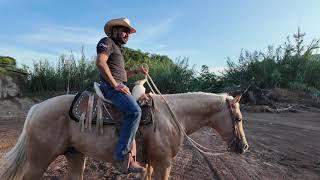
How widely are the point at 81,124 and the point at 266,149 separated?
237 inches

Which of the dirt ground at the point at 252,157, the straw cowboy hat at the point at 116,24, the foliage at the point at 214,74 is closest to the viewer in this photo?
the straw cowboy hat at the point at 116,24

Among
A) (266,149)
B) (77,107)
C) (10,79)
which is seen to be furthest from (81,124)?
(10,79)

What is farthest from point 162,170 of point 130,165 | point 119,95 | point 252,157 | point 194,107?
point 252,157

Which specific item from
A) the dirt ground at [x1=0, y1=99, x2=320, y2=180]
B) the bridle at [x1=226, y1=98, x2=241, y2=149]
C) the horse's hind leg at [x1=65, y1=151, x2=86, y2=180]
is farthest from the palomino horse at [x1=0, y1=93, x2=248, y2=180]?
the dirt ground at [x1=0, y1=99, x2=320, y2=180]

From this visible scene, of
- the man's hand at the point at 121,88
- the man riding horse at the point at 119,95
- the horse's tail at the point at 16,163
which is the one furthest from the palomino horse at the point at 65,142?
the man's hand at the point at 121,88

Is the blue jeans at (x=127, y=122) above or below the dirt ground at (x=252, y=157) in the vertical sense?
above

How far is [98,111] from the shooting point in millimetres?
5605

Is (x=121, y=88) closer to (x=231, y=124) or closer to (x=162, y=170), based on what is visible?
(x=162, y=170)

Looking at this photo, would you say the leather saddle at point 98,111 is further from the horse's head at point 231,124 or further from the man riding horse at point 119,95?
the horse's head at point 231,124

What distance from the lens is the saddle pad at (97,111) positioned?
5.53 m

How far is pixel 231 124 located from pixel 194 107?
0.53 meters

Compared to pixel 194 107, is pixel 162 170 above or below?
below

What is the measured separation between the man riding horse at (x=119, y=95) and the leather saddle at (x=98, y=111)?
0.12 m

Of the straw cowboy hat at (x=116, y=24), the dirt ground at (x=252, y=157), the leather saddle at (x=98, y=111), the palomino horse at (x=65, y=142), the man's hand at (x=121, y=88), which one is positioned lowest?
the dirt ground at (x=252, y=157)
